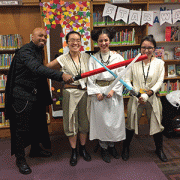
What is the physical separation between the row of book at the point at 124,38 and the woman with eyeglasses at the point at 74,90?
1.22 m

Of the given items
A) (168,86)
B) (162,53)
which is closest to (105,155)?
(168,86)

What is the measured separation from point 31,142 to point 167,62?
109 inches

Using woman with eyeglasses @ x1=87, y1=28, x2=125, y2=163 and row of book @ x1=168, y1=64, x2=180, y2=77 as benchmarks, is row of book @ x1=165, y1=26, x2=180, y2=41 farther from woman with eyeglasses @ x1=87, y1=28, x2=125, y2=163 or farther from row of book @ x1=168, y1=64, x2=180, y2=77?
woman with eyeglasses @ x1=87, y1=28, x2=125, y2=163

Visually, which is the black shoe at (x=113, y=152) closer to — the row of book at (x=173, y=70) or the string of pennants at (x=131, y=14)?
the row of book at (x=173, y=70)

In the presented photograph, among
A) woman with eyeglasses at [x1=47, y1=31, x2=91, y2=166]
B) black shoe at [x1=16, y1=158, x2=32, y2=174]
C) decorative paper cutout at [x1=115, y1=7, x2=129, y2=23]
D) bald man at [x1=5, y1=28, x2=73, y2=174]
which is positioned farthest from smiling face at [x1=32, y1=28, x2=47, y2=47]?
decorative paper cutout at [x1=115, y1=7, x2=129, y2=23]

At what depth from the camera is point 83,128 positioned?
1.92 meters

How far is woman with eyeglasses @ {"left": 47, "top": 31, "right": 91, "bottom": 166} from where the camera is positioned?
1.76 metres

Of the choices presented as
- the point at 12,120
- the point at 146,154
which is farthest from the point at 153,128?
the point at 12,120

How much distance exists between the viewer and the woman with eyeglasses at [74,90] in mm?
1757

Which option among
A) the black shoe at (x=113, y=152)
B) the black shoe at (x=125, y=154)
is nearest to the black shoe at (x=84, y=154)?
the black shoe at (x=113, y=152)

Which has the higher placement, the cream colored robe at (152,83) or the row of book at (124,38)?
the row of book at (124,38)

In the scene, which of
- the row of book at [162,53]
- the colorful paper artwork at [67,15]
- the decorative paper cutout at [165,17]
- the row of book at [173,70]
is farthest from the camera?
the row of book at [173,70]

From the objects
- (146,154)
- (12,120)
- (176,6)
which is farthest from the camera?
(176,6)

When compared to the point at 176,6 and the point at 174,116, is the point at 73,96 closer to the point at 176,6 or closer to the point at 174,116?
the point at 174,116
